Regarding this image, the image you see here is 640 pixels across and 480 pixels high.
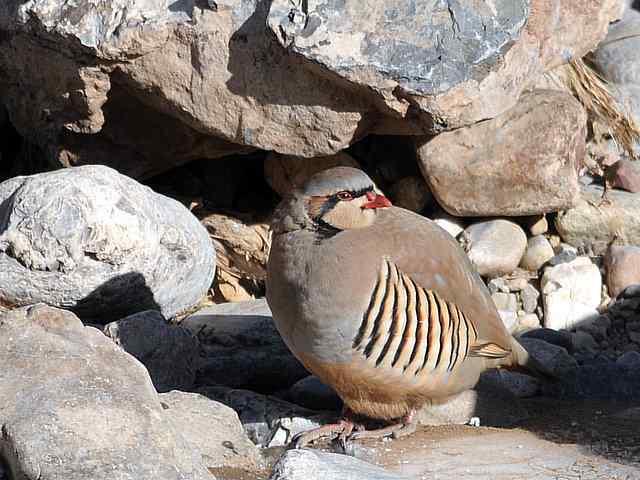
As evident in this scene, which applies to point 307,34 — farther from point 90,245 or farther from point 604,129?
point 604,129

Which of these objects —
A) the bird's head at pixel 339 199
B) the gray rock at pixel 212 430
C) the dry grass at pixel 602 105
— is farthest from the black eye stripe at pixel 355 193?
the dry grass at pixel 602 105

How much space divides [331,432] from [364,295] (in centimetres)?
73

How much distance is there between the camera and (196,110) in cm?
564

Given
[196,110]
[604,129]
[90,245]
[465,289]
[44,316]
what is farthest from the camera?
[604,129]

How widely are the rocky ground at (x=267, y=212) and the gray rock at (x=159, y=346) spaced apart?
0.04 ft

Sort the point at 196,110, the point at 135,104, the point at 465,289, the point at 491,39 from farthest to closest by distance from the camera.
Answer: the point at 135,104 → the point at 196,110 → the point at 491,39 → the point at 465,289

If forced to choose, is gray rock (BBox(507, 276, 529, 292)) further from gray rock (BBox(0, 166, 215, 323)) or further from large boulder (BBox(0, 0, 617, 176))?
gray rock (BBox(0, 166, 215, 323))

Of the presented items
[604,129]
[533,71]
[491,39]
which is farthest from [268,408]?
[604,129]

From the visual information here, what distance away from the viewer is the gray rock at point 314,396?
512cm

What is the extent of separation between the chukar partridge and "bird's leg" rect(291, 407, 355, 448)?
1cm

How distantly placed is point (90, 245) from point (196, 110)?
105cm

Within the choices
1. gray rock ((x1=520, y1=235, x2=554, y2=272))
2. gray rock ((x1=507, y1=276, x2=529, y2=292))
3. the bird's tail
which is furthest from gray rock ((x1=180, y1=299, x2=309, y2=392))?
gray rock ((x1=520, y1=235, x2=554, y2=272))

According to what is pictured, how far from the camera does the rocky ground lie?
12.6ft

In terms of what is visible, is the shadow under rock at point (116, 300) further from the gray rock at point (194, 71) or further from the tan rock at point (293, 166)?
the tan rock at point (293, 166)
